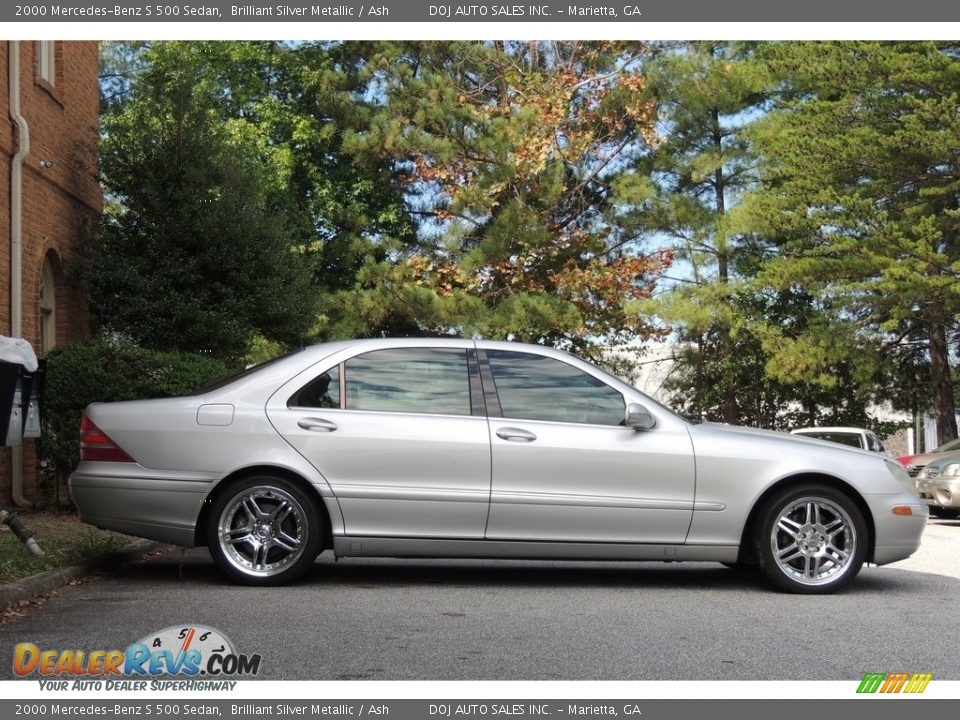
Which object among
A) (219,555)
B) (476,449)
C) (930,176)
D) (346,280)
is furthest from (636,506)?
(346,280)

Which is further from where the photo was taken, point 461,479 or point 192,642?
point 461,479

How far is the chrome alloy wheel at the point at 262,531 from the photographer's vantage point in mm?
8281

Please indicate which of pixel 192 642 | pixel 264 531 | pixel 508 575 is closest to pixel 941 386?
pixel 508 575

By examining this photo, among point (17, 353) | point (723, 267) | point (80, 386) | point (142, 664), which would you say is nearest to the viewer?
point (142, 664)

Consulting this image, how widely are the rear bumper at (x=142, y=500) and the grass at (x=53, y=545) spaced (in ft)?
1.87

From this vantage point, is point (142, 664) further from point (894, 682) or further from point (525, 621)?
point (894, 682)

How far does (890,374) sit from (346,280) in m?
15.2

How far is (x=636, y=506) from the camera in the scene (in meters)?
8.34

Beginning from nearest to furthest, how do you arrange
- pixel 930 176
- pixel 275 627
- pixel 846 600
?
1. pixel 275 627
2. pixel 846 600
3. pixel 930 176

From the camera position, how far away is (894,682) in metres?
5.61

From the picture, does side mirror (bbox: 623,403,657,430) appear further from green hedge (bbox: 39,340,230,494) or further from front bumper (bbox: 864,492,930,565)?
green hedge (bbox: 39,340,230,494)

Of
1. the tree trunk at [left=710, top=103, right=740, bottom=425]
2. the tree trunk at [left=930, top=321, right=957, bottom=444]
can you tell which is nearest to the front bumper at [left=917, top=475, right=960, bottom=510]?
the tree trunk at [left=930, top=321, right=957, bottom=444]

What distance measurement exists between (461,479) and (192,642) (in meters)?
2.58

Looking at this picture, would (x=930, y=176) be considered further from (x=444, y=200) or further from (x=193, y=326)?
(x=193, y=326)
